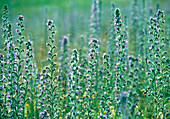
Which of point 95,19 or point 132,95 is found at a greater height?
point 95,19

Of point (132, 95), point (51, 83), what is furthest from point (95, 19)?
point (132, 95)

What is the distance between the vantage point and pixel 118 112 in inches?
257

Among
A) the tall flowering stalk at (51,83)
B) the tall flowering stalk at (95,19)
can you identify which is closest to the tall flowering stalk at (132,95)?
the tall flowering stalk at (51,83)

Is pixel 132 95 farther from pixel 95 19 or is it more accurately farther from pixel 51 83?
pixel 95 19

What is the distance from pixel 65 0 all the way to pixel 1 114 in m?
58.1

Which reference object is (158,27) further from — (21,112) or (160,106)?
(21,112)

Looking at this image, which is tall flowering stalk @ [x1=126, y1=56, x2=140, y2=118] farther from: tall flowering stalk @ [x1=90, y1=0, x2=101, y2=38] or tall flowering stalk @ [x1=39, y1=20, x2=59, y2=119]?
tall flowering stalk @ [x1=90, y1=0, x2=101, y2=38]

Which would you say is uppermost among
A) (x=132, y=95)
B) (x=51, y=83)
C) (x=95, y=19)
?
(x=95, y=19)

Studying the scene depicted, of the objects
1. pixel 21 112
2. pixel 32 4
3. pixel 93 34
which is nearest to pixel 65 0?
pixel 32 4

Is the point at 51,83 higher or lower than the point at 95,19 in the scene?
lower

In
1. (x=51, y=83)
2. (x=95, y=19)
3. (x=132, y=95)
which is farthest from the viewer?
(x=95, y=19)

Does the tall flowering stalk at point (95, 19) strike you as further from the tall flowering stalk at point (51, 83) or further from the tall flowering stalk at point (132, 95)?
the tall flowering stalk at point (132, 95)

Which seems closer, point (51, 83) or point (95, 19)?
point (51, 83)

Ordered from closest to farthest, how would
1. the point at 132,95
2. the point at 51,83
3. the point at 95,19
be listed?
the point at 132,95 < the point at 51,83 < the point at 95,19
